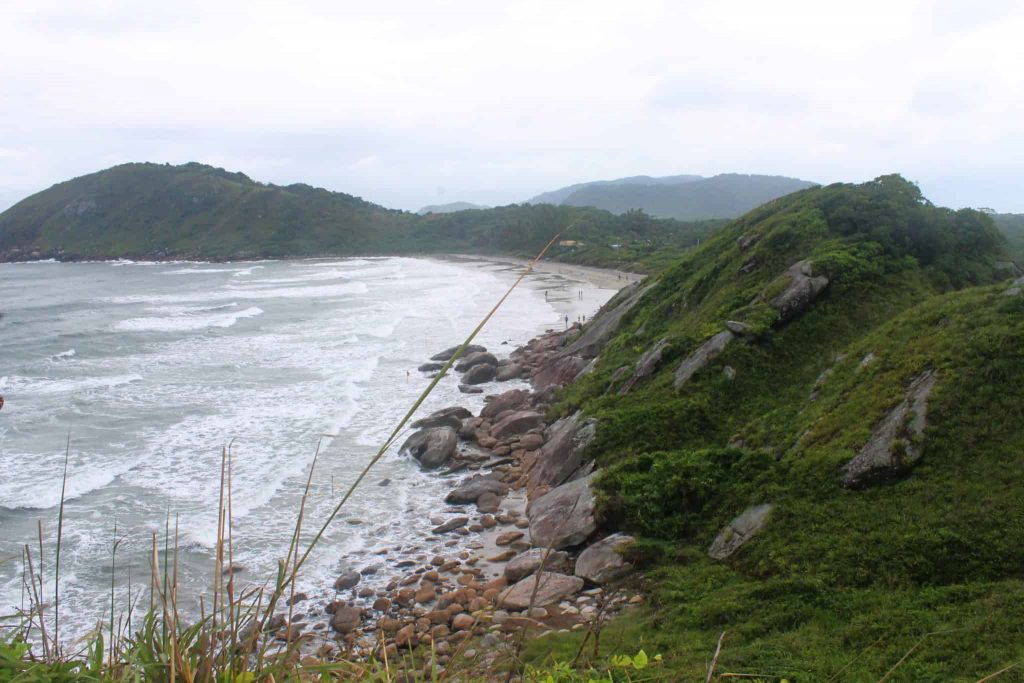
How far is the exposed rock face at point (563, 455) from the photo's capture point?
44.4 feet

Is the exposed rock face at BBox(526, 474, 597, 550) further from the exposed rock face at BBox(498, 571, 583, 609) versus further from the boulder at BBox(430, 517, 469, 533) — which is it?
the boulder at BBox(430, 517, 469, 533)

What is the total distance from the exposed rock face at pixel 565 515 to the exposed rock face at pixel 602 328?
354 inches

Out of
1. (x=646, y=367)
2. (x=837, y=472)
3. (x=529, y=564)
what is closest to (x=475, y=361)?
(x=646, y=367)

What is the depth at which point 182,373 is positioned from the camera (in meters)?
26.9

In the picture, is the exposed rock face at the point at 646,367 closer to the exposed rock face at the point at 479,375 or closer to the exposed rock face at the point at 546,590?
the exposed rock face at the point at 546,590

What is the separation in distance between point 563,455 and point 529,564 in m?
3.30

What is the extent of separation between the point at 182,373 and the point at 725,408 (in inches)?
847

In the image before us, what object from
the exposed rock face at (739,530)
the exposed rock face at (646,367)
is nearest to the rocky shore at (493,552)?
the exposed rock face at (739,530)

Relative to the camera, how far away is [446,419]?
62.0 ft

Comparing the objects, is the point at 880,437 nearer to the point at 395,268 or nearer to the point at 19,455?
the point at 19,455

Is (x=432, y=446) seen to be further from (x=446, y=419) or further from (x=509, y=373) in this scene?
(x=509, y=373)

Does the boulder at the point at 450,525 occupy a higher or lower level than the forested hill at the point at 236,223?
lower

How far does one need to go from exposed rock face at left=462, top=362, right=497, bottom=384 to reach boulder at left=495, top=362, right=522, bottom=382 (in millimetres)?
254

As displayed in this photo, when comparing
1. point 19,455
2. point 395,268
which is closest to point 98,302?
point 395,268
